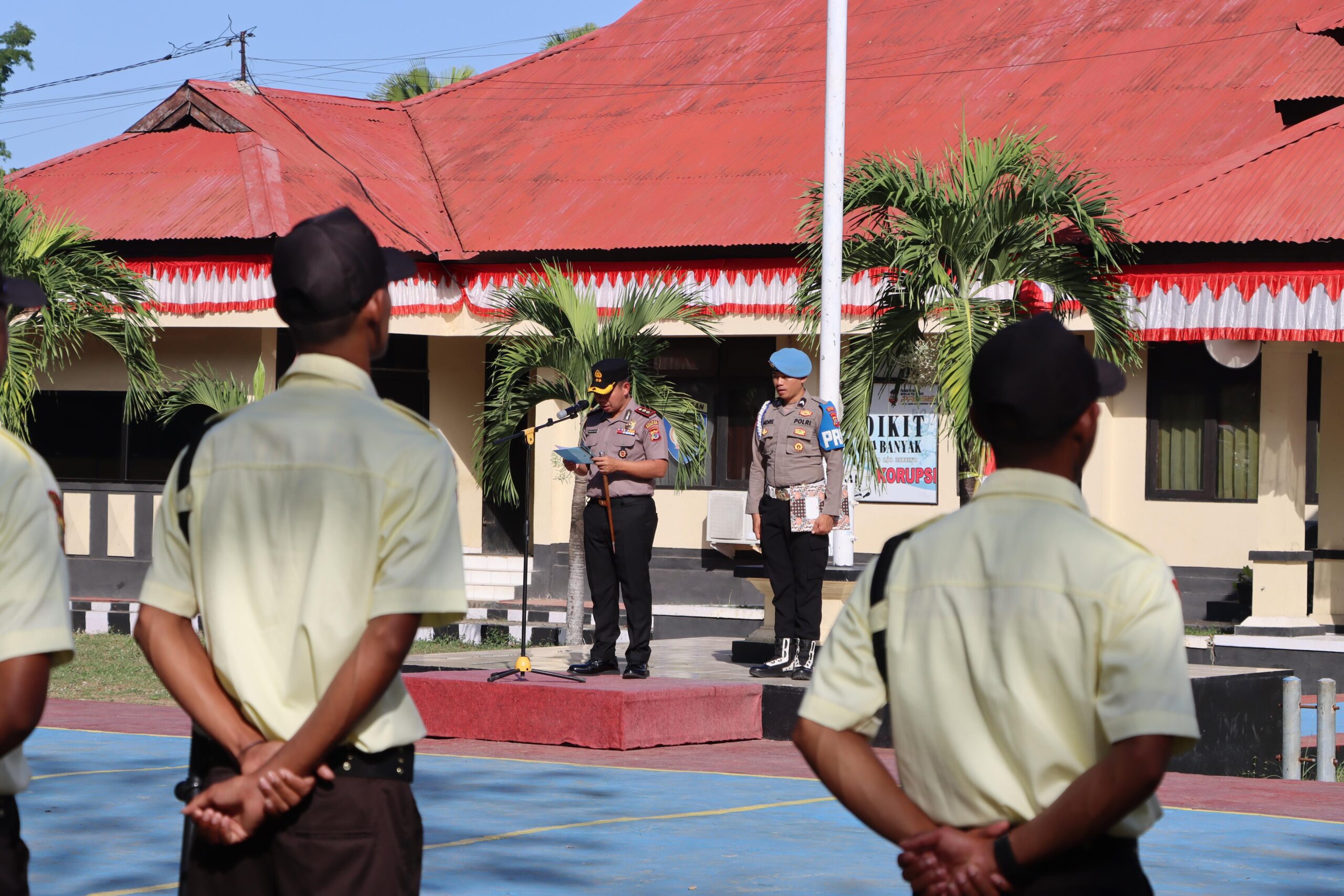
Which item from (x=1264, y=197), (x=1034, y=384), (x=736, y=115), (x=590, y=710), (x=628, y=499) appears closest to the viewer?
(x=1034, y=384)

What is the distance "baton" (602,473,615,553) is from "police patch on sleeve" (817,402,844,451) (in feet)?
4.20

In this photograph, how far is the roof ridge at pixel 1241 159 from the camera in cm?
1573

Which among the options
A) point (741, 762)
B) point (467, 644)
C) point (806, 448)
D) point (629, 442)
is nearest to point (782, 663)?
point (806, 448)

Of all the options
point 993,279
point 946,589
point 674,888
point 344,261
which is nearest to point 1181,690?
point 946,589

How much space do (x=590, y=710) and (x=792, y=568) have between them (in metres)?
1.74

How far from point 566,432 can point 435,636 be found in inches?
110

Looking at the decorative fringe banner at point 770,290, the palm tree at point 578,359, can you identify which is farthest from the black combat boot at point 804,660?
the decorative fringe banner at point 770,290

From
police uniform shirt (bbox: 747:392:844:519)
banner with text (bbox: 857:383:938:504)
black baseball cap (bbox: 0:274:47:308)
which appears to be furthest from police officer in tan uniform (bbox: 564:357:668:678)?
banner with text (bbox: 857:383:938:504)

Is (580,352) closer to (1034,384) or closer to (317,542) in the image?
(317,542)

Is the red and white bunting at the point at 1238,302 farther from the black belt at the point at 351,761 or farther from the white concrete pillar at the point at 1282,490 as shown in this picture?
the black belt at the point at 351,761

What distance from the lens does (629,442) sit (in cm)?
1055

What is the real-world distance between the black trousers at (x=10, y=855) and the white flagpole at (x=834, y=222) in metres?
9.47

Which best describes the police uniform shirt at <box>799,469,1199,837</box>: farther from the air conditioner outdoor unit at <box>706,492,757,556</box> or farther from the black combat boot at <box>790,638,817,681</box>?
the air conditioner outdoor unit at <box>706,492,757,556</box>

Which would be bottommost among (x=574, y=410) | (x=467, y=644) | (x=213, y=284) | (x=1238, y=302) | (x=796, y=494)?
(x=467, y=644)
